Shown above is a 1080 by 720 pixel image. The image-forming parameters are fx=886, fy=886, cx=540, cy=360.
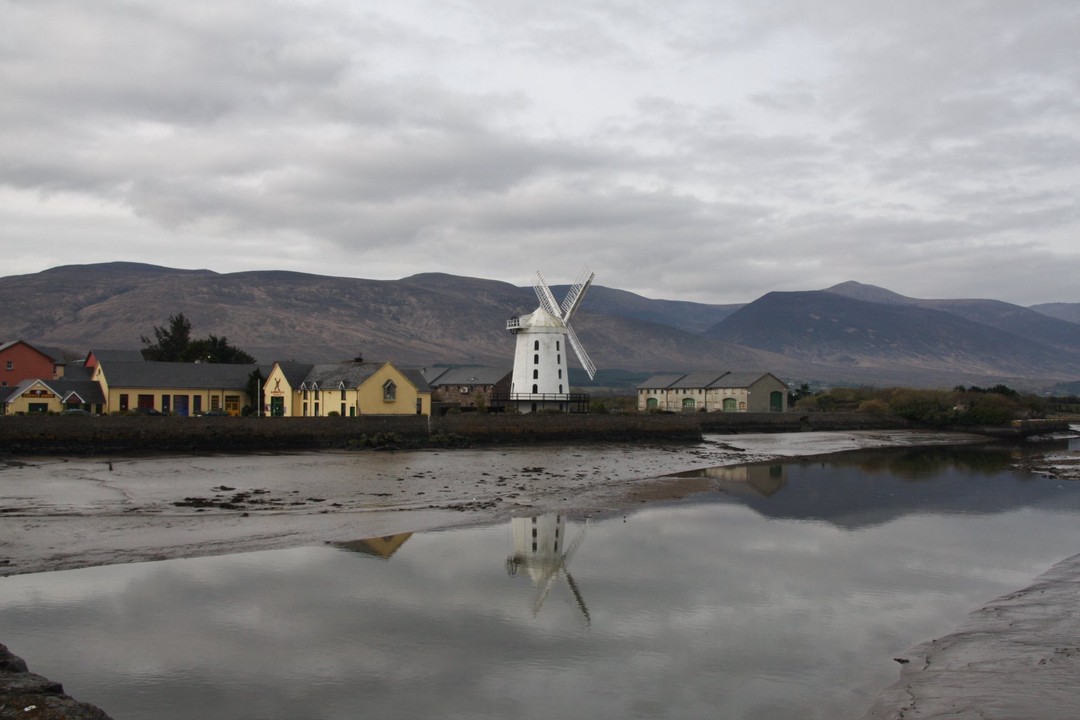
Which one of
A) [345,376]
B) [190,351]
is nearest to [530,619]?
[345,376]

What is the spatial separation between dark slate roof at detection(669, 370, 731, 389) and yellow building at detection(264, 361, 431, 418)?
119 ft

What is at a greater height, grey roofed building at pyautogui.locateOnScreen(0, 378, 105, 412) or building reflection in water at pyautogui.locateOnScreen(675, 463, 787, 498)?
grey roofed building at pyautogui.locateOnScreen(0, 378, 105, 412)

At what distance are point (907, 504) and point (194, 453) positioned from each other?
31.5 metres

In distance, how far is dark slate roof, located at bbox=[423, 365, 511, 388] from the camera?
76.2 metres

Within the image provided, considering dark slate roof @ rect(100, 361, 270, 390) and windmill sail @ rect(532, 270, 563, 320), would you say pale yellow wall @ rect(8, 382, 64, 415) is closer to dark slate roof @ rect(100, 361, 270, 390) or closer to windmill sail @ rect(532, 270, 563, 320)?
dark slate roof @ rect(100, 361, 270, 390)

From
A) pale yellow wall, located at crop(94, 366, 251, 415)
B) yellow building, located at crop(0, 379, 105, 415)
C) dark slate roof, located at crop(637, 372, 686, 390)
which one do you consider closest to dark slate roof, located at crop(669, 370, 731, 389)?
dark slate roof, located at crop(637, 372, 686, 390)

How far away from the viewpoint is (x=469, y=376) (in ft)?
260

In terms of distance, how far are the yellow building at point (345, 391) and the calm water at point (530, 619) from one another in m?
30.7

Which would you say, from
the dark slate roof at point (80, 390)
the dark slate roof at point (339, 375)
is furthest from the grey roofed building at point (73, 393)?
the dark slate roof at point (339, 375)

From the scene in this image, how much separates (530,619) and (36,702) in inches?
319

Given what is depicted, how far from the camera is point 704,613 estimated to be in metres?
15.8

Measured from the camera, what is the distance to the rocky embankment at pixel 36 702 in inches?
342

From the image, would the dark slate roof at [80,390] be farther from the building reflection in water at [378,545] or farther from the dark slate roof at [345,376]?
the building reflection in water at [378,545]

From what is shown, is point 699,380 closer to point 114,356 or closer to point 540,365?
point 540,365
